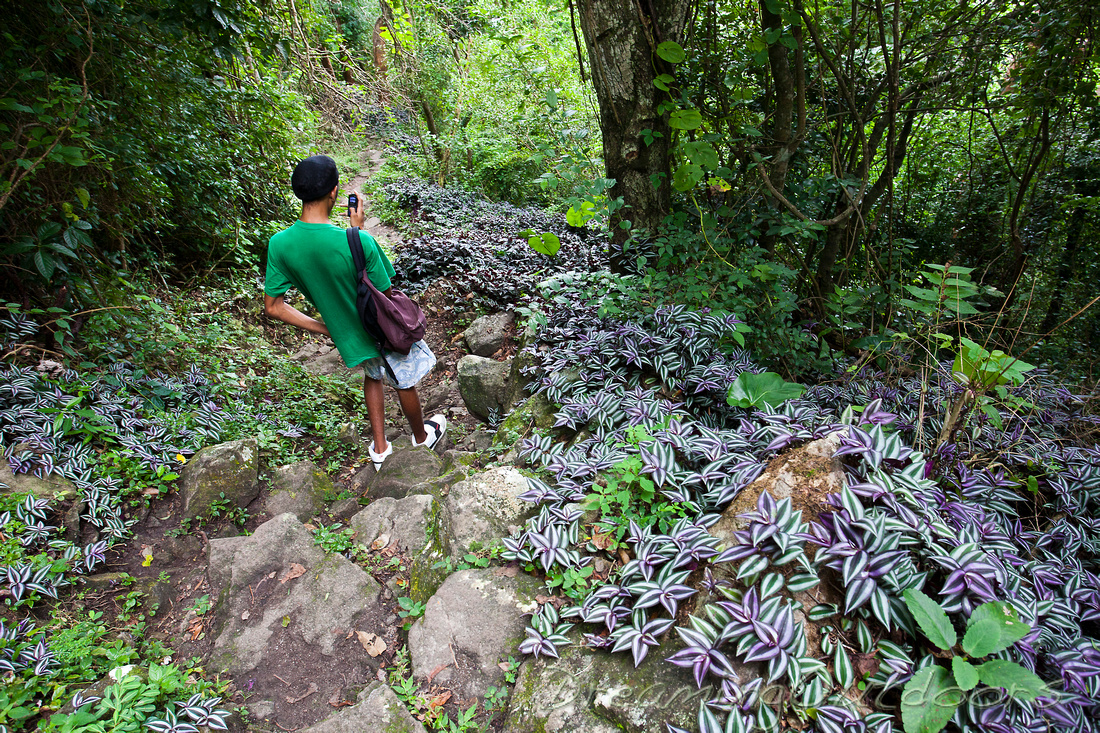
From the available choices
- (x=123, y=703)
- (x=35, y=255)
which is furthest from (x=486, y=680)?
(x=35, y=255)

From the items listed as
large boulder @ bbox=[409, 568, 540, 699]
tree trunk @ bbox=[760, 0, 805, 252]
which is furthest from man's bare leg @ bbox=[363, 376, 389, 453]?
tree trunk @ bbox=[760, 0, 805, 252]

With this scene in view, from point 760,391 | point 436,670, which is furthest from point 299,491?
point 760,391

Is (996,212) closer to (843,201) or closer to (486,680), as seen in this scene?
(843,201)

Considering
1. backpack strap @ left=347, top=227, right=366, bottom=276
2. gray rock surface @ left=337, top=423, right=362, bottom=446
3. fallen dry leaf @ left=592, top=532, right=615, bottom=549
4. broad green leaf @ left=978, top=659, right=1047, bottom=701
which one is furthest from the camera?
gray rock surface @ left=337, top=423, right=362, bottom=446

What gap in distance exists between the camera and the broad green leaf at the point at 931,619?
56.1 inches

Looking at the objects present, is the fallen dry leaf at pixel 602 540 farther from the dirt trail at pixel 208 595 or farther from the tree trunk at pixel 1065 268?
the tree trunk at pixel 1065 268

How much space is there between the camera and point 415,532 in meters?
2.71

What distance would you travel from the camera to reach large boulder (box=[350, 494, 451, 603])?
2342 millimetres

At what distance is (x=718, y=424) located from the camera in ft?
9.48

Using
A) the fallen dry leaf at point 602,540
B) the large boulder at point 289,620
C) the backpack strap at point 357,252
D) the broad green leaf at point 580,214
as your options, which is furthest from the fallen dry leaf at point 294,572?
the broad green leaf at point 580,214

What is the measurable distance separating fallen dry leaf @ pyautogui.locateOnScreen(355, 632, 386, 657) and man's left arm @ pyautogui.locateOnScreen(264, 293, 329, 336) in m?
1.75

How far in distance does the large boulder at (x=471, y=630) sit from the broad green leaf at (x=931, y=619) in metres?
1.31

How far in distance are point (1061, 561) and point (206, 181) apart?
6.94 metres

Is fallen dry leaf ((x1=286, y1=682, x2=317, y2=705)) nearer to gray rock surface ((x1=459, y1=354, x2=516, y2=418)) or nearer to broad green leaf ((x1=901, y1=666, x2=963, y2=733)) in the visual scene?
broad green leaf ((x1=901, y1=666, x2=963, y2=733))
